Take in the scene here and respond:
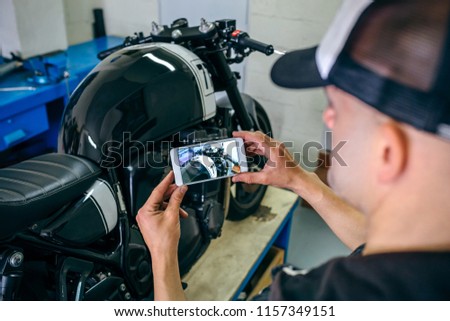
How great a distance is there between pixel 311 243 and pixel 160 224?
1.19 metres

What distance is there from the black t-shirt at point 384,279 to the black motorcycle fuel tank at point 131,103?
1.96ft

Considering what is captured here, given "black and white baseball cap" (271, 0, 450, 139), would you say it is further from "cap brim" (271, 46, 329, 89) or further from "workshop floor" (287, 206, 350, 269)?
"workshop floor" (287, 206, 350, 269)

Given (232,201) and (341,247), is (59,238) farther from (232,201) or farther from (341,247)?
(341,247)

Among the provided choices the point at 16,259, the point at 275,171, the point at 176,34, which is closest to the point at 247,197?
the point at 275,171

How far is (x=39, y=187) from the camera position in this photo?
2.62 ft

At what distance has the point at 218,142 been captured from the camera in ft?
3.16

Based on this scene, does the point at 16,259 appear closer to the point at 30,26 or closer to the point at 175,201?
the point at 175,201

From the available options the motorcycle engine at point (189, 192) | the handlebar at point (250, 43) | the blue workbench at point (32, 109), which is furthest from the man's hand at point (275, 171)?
the blue workbench at point (32, 109)

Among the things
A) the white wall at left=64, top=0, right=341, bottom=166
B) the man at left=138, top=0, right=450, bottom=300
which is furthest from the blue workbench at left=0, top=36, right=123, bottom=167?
the man at left=138, top=0, right=450, bottom=300

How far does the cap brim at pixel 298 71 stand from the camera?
56 cm

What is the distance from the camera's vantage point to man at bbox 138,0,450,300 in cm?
39

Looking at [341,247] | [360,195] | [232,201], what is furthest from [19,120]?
[360,195]

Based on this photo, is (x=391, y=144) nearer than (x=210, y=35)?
Yes

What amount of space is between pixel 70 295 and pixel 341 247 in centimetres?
123
